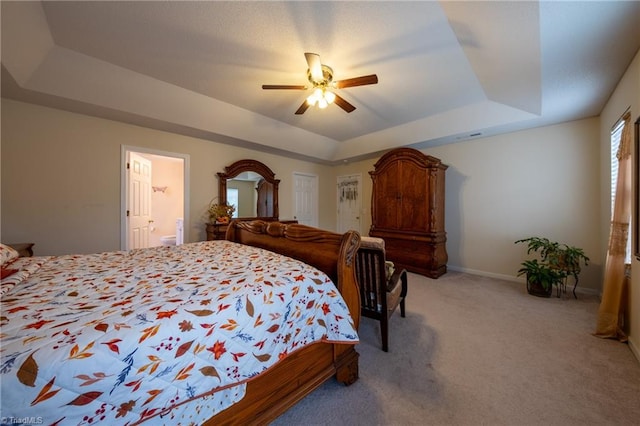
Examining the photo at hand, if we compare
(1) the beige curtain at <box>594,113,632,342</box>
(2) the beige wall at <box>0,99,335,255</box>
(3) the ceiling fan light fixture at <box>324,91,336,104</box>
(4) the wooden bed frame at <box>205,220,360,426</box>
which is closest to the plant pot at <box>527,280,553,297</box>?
(1) the beige curtain at <box>594,113,632,342</box>

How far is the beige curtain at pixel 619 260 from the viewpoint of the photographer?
202 cm

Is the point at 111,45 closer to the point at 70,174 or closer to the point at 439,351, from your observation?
the point at 70,174

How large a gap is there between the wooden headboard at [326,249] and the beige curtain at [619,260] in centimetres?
236

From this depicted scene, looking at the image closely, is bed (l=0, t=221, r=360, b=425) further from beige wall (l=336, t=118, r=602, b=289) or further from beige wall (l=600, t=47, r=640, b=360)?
beige wall (l=336, t=118, r=602, b=289)

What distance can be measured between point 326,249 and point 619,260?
2.69m

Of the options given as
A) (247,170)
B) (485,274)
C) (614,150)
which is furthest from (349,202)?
(614,150)

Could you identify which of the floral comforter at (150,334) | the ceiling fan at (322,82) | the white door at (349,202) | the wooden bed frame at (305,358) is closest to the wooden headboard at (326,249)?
the wooden bed frame at (305,358)

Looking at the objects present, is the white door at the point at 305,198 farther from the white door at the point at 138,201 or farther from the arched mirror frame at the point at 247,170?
the white door at the point at 138,201

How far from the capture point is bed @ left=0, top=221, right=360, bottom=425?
2.26 ft

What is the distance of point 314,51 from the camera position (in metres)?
2.33

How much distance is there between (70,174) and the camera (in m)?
2.93

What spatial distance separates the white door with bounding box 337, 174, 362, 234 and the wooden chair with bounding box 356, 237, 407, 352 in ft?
12.5

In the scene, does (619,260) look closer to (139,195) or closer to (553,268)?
(553,268)

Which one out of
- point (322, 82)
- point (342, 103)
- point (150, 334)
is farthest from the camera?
point (342, 103)
